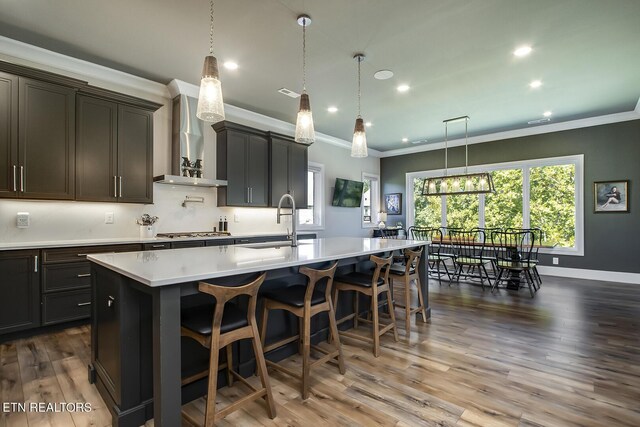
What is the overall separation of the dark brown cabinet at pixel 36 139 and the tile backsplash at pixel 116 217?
36 centimetres

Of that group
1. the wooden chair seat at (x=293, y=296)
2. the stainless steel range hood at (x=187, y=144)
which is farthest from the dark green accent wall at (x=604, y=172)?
the stainless steel range hood at (x=187, y=144)

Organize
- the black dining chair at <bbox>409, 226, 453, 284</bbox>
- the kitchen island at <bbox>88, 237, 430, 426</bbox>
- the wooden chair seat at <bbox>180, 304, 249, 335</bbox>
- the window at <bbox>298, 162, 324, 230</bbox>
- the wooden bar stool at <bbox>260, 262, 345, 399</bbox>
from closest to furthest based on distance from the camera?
the kitchen island at <bbox>88, 237, 430, 426</bbox> < the wooden chair seat at <bbox>180, 304, 249, 335</bbox> < the wooden bar stool at <bbox>260, 262, 345, 399</bbox> < the black dining chair at <bbox>409, 226, 453, 284</bbox> < the window at <bbox>298, 162, 324, 230</bbox>

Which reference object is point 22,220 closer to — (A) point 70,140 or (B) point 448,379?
(A) point 70,140

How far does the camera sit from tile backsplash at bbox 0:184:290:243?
337 cm

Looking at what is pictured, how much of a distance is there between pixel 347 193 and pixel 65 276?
5.37m

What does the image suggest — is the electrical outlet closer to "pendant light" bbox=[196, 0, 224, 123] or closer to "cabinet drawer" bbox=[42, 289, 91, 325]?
"cabinet drawer" bbox=[42, 289, 91, 325]

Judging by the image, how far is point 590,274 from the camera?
226 inches

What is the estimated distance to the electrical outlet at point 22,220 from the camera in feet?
10.9

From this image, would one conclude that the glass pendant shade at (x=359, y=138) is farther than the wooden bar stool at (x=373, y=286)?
Yes

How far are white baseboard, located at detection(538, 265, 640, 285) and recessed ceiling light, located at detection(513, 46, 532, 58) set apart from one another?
4.46m

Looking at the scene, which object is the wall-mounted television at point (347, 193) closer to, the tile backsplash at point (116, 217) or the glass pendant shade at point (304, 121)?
the tile backsplash at point (116, 217)

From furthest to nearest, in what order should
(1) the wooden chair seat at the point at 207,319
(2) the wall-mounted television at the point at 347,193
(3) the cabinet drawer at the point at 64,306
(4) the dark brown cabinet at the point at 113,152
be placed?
(2) the wall-mounted television at the point at 347,193
(4) the dark brown cabinet at the point at 113,152
(3) the cabinet drawer at the point at 64,306
(1) the wooden chair seat at the point at 207,319

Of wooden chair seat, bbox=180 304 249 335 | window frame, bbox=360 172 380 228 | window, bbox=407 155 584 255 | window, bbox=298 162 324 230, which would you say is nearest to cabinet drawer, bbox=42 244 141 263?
wooden chair seat, bbox=180 304 249 335

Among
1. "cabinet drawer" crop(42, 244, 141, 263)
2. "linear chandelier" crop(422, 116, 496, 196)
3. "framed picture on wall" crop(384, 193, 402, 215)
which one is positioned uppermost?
"linear chandelier" crop(422, 116, 496, 196)
